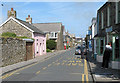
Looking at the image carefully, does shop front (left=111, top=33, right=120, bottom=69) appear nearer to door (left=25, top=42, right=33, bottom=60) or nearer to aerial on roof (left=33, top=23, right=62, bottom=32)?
door (left=25, top=42, right=33, bottom=60)

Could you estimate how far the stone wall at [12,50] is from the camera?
44.8 ft

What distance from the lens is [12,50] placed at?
1548cm

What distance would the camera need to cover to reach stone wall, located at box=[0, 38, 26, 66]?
1366cm

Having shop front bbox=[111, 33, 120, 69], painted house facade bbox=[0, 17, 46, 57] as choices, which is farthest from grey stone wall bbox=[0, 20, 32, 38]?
shop front bbox=[111, 33, 120, 69]

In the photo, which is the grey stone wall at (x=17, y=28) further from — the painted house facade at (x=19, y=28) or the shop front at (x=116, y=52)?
the shop front at (x=116, y=52)

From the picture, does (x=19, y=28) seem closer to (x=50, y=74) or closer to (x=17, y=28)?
(x=17, y=28)

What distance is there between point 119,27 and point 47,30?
148 ft

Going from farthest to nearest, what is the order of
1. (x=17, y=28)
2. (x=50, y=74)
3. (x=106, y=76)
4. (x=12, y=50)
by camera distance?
(x=17, y=28) → (x=12, y=50) → (x=50, y=74) → (x=106, y=76)

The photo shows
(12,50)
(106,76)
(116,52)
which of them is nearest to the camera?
(106,76)

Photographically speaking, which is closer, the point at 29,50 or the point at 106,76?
the point at 106,76

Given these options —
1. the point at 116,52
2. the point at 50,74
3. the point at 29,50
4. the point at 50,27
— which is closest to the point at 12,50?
the point at 29,50

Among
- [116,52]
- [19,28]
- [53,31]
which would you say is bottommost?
[116,52]

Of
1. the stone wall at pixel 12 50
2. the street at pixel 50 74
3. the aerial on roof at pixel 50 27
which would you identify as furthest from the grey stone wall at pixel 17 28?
the aerial on roof at pixel 50 27

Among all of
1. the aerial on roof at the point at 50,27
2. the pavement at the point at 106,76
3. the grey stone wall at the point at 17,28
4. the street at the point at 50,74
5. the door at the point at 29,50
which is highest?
the aerial on roof at the point at 50,27
